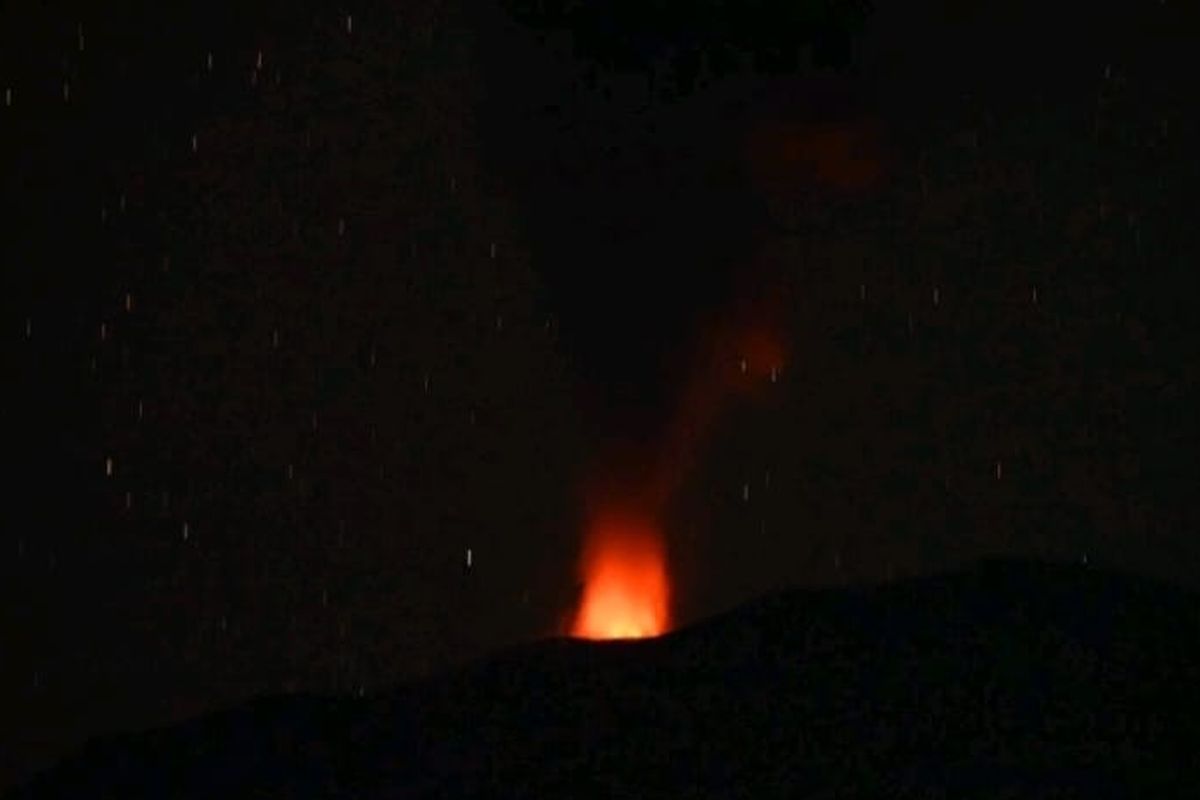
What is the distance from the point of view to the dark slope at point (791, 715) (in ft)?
16.8

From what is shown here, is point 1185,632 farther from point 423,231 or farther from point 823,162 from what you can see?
point 423,231

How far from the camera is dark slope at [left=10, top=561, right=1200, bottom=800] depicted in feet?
16.8

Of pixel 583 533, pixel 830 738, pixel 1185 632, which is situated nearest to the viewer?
pixel 830 738

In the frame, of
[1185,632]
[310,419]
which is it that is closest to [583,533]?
[310,419]

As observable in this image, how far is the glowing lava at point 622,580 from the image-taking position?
630 centimetres

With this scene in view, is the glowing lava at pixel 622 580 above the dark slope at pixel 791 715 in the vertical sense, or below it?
above

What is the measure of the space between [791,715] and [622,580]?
0.99 meters

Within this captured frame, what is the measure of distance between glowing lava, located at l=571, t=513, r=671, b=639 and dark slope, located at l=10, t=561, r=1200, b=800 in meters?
0.22

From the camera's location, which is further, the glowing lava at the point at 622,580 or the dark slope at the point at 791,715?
the glowing lava at the point at 622,580

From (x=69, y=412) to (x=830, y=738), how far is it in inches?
114

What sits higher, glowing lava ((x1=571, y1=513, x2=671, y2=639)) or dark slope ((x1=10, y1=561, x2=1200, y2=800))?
glowing lava ((x1=571, y1=513, x2=671, y2=639))

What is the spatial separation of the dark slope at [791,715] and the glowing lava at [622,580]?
0.22m

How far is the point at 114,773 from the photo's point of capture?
5.89 m

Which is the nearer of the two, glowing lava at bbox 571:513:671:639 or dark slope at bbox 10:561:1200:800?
dark slope at bbox 10:561:1200:800
